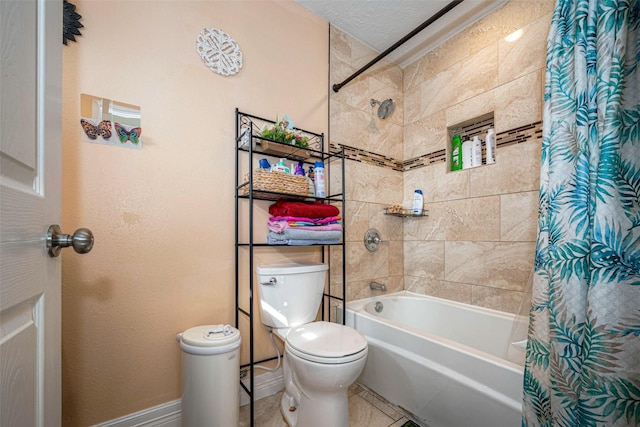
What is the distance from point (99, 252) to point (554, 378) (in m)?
1.89

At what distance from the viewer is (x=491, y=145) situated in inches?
76.1

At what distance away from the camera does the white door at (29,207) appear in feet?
1.31

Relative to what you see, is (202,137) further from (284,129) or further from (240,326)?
(240,326)

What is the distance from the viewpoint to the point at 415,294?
7.58 ft

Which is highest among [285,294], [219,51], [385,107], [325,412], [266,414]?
[219,51]

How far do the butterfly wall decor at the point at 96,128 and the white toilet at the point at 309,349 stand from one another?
0.96 metres

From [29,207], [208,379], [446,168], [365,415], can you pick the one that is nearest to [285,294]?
[208,379]

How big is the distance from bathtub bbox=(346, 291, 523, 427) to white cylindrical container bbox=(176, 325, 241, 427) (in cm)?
83

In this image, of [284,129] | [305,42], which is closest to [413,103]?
[305,42]

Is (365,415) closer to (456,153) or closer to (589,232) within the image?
(589,232)

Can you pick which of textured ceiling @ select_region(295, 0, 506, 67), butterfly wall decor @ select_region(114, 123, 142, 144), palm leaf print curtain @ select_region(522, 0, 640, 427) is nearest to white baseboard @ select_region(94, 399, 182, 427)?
butterfly wall decor @ select_region(114, 123, 142, 144)

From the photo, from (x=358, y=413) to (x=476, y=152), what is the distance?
1.84 meters

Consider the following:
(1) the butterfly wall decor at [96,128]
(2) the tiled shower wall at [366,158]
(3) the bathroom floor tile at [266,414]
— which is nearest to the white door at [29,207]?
(1) the butterfly wall decor at [96,128]

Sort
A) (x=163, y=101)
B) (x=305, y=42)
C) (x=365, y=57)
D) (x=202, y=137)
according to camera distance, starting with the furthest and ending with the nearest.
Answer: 1. (x=365, y=57)
2. (x=305, y=42)
3. (x=202, y=137)
4. (x=163, y=101)
